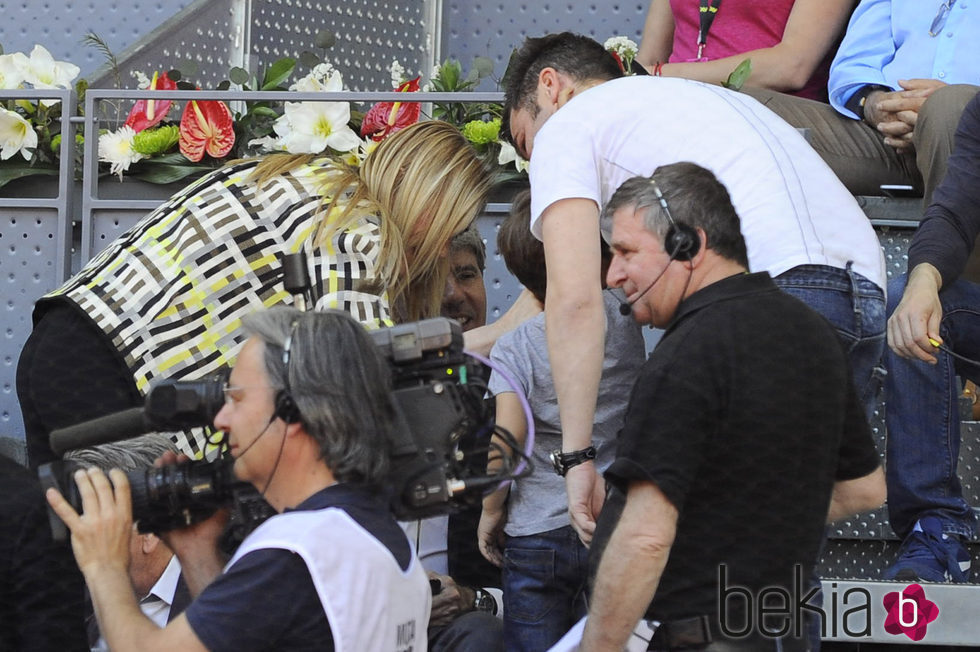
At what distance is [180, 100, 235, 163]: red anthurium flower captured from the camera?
2.88 m

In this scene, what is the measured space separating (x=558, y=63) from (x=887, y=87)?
3.08 ft

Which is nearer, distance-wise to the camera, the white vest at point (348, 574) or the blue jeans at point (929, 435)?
the white vest at point (348, 574)

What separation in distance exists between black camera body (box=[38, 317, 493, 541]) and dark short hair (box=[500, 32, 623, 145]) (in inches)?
31.4

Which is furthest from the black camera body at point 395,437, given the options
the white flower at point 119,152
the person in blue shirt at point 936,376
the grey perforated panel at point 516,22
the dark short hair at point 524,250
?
the grey perforated panel at point 516,22

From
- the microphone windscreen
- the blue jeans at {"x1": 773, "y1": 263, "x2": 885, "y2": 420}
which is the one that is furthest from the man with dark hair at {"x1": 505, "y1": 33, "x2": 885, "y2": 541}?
the microphone windscreen

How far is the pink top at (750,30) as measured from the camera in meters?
3.05

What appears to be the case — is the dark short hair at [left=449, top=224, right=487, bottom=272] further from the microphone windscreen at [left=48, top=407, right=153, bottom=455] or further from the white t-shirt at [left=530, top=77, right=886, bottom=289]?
the microphone windscreen at [left=48, top=407, right=153, bottom=455]

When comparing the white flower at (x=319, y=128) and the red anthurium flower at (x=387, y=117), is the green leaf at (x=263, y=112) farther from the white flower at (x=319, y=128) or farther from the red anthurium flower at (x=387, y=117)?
the red anthurium flower at (x=387, y=117)

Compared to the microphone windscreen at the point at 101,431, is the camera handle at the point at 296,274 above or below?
above

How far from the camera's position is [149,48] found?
333 cm

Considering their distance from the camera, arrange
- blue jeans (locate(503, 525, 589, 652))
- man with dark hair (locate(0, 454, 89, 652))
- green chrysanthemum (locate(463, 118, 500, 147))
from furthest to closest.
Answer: green chrysanthemum (locate(463, 118, 500, 147)) < blue jeans (locate(503, 525, 589, 652)) < man with dark hair (locate(0, 454, 89, 652))

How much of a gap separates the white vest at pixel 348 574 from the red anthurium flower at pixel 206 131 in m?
1.64

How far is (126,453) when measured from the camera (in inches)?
72.2

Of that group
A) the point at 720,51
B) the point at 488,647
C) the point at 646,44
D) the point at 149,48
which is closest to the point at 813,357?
the point at 488,647
